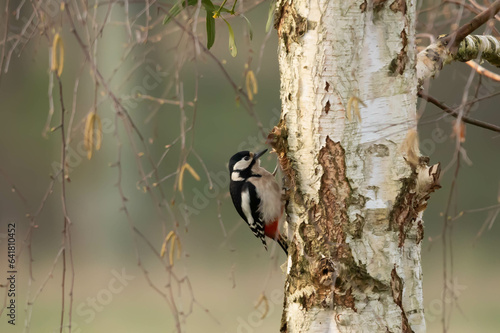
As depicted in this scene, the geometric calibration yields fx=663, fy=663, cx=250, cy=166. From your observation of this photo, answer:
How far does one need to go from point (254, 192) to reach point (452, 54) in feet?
3.54

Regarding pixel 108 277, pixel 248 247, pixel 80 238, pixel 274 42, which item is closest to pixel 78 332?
pixel 108 277

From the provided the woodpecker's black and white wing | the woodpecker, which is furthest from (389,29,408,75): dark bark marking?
the woodpecker's black and white wing

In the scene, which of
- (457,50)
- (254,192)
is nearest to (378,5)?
(457,50)

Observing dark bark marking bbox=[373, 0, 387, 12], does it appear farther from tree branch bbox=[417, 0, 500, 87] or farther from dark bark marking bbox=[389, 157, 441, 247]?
dark bark marking bbox=[389, 157, 441, 247]

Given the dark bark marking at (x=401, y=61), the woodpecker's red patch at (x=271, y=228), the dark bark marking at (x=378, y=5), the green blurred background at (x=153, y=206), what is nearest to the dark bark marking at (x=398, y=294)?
the dark bark marking at (x=401, y=61)

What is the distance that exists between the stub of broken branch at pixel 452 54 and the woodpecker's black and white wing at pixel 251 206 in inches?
41.3

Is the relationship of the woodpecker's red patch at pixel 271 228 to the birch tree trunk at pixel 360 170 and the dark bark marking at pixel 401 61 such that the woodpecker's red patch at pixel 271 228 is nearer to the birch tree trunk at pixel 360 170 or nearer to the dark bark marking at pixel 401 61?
the birch tree trunk at pixel 360 170

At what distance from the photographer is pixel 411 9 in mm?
1645

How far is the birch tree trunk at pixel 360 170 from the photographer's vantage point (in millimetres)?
1585

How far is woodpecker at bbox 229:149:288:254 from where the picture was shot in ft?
8.94

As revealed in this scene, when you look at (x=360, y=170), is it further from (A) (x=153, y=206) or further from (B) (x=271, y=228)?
(A) (x=153, y=206)

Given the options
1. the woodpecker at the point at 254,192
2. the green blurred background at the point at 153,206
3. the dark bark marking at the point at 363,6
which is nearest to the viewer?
the dark bark marking at the point at 363,6

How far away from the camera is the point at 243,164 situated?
2.81 m

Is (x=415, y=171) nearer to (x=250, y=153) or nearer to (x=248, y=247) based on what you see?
(x=250, y=153)
